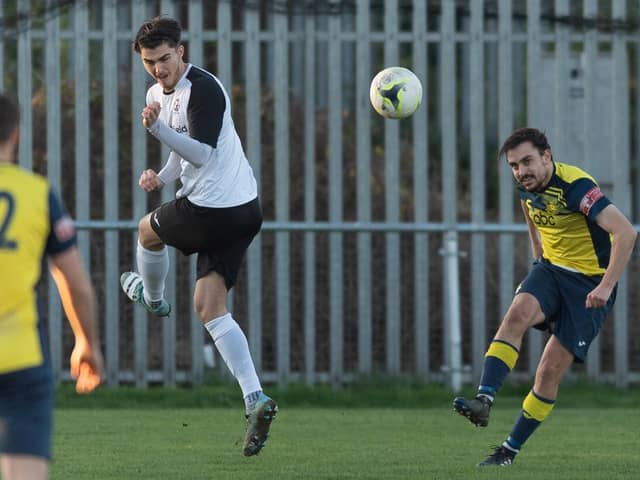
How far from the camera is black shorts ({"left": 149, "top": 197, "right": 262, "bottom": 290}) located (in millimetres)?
7707

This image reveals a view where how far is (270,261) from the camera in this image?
507 inches

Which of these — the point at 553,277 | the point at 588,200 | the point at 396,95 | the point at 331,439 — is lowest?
the point at 331,439

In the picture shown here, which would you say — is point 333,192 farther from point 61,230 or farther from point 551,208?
point 61,230

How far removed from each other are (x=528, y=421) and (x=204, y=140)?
2.27m

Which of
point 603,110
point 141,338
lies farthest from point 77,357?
point 603,110

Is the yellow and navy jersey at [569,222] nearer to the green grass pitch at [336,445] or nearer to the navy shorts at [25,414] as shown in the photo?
the green grass pitch at [336,445]

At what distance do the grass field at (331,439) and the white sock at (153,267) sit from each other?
93cm

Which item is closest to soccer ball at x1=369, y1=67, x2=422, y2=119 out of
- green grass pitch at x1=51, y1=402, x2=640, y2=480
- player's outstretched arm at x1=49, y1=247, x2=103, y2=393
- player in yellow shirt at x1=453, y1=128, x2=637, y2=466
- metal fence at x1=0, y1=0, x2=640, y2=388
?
player in yellow shirt at x1=453, y1=128, x2=637, y2=466

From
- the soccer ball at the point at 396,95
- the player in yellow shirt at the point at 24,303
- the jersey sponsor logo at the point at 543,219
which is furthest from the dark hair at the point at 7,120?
the soccer ball at the point at 396,95

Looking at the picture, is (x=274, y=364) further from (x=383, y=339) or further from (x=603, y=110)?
(x=603, y=110)

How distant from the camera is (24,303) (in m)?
4.21

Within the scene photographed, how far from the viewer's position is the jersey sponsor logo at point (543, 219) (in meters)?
7.72

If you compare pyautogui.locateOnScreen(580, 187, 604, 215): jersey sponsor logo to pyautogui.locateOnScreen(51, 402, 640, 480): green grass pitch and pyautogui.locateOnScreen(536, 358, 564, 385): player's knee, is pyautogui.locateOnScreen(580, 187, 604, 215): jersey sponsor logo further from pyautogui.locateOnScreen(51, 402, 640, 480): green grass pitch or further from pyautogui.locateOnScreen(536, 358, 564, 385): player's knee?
pyautogui.locateOnScreen(51, 402, 640, 480): green grass pitch

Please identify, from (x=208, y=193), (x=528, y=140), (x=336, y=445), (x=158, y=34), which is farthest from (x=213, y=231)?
(x=528, y=140)
